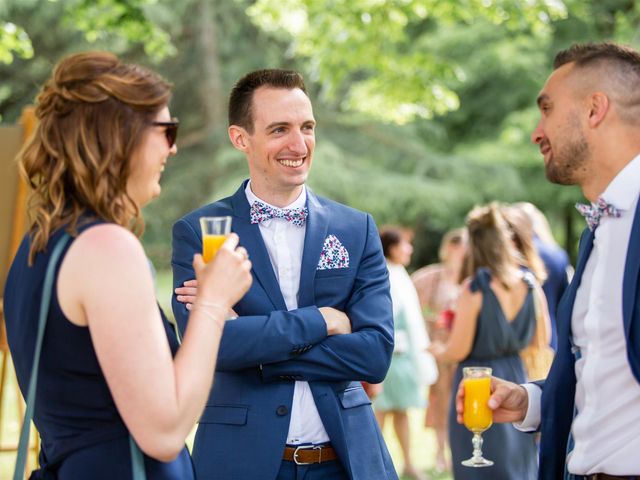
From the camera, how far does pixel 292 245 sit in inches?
137

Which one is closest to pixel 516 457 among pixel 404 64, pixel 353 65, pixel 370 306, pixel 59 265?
pixel 370 306

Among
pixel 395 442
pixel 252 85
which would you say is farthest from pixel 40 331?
pixel 395 442

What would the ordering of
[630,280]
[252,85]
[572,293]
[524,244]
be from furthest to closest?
[524,244], [252,85], [572,293], [630,280]

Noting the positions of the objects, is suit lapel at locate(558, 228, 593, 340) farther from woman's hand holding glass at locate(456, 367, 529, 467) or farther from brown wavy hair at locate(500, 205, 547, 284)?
brown wavy hair at locate(500, 205, 547, 284)

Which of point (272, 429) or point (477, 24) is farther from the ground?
point (477, 24)

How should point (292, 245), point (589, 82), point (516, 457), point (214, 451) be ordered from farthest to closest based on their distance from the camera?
1. point (516, 457)
2. point (292, 245)
3. point (214, 451)
4. point (589, 82)

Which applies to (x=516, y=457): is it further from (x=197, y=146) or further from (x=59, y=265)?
(x=197, y=146)

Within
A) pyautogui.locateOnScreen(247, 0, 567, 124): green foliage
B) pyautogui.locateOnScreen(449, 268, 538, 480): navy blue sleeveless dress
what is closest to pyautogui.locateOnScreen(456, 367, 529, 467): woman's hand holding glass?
pyautogui.locateOnScreen(449, 268, 538, 480): navy blue sleeveless dress

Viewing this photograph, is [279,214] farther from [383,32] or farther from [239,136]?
[383,32]

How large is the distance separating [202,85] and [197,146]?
1.29 meters

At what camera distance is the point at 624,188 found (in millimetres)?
2855

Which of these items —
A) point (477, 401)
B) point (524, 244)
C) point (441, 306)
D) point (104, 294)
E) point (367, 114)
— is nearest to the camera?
point (104, 294)

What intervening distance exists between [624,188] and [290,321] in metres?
1.14

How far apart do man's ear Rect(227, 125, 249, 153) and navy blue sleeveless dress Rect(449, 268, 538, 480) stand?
8.50 feet
